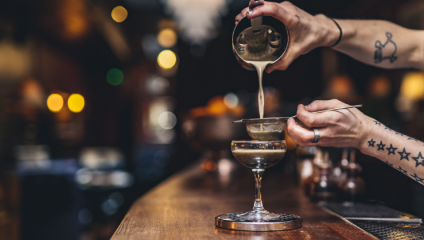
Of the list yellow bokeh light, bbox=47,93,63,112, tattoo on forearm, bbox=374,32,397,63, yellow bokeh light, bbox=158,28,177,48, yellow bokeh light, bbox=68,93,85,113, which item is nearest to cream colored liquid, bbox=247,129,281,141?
tattoo on forearm, bbox=374,32,397,63

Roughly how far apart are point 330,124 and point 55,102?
6922 millimetres

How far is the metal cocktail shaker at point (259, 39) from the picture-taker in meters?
1.13

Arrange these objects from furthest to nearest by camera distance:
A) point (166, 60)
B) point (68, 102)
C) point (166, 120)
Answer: point (166, 120)
point (68, 102)
point (166, 60)

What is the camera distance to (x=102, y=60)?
9000mm

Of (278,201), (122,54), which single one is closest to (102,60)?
(122,54)

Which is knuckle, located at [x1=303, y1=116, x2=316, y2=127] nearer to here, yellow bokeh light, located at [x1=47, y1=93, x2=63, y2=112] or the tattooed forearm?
the tattooed forearm

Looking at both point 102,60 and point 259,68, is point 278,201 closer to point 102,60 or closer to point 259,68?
point 259,68

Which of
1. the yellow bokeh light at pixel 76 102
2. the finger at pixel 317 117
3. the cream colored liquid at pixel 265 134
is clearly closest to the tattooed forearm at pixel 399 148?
the finger at pixel 317 117

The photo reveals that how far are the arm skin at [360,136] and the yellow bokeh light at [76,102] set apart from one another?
772 centimetres

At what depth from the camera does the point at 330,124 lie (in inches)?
38.4

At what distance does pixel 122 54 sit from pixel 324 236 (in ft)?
28.1

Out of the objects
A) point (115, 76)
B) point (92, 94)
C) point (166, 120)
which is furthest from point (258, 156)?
point (166, 120)

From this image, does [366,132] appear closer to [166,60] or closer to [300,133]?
[300,133]

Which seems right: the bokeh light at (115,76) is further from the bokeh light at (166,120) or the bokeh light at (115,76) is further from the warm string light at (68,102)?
the bokeh light at (166,120)
